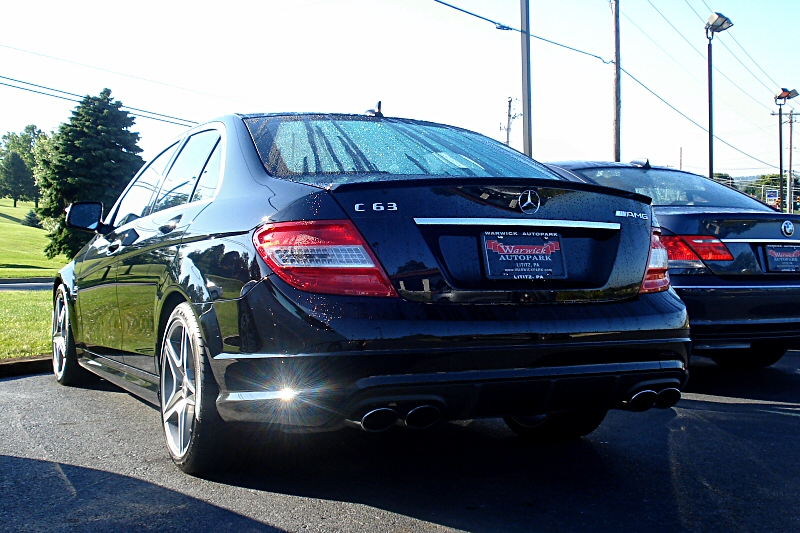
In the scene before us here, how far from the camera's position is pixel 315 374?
297 cm

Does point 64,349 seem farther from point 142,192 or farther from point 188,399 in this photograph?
point 188,399

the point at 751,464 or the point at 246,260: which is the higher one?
the point at 246,260

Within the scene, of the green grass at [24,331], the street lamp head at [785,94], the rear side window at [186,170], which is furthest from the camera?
the street lamp head at [785,94]

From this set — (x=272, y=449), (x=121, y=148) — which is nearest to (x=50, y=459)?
(x=272, y=449)

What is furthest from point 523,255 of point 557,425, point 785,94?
point 785,94

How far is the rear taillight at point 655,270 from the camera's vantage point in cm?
355

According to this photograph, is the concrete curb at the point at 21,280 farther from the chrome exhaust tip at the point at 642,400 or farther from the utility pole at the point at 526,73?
the chrome exhaust tip at the point at 642,400

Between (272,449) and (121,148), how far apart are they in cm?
5090

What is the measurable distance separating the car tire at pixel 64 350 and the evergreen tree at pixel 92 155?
1816 inches

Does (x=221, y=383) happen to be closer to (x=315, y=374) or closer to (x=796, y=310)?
(x=315, y=374)

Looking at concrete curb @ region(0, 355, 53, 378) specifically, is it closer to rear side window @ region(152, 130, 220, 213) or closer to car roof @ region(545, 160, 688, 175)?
rear side window @ region(152, 130, 220, 213)

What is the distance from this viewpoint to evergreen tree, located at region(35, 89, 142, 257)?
5081 centimetres

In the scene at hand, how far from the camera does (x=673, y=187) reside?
6926 millimetres

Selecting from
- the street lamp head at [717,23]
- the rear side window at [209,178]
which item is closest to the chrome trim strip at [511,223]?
the rear side window at [209,178]
